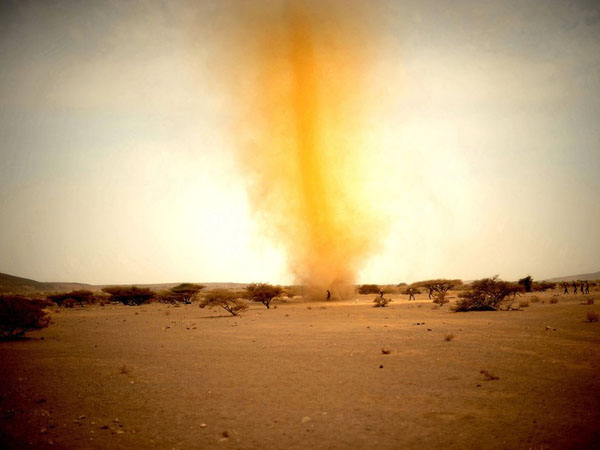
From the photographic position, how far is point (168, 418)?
735 cm

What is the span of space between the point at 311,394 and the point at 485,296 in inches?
995

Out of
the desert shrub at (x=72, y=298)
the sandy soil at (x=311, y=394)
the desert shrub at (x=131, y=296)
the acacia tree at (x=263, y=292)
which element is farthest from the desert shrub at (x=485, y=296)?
the desert shrub at (x=72, y=298)

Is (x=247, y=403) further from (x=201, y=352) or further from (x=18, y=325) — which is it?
(x=18, y=325)

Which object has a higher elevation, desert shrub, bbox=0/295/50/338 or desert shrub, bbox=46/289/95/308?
desert shrub, bbox=0/295/50/338

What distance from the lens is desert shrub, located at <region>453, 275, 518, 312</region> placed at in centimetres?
2845

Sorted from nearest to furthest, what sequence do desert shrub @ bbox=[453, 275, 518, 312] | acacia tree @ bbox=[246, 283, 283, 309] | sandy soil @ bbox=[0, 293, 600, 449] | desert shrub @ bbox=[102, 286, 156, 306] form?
sandy soil @ bbox=[0, 293, 600, 449], desert shrub @ bbox=[453, 275, 518, 312], acacia tree @ bbox=[246, 283, 283, 309], desert shrub @ bbox=[102, 286, 156, 306]

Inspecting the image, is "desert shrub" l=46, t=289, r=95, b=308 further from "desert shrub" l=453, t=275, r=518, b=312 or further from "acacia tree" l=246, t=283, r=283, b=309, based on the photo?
"desert shrub" l=453, t=275, r=518, b=312

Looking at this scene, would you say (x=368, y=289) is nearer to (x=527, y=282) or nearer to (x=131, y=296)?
(x=527, y=282)

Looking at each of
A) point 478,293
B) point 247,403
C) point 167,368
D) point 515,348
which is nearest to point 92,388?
point 167,368

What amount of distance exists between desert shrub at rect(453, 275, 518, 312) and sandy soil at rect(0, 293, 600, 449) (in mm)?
12753

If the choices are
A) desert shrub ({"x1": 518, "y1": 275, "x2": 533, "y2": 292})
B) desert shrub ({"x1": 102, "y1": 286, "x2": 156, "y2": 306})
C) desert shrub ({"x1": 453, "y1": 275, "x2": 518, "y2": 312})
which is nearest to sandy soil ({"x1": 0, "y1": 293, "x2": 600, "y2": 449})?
desert shrub ({"x1": 453, "y1": 275, "x2": 518, "y2": 312})

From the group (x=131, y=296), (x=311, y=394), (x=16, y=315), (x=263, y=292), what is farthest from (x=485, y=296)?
(x=131, y=296)

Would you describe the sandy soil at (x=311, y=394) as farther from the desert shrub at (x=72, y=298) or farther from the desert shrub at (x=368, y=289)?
the desert shrub at (x=368, y=289)

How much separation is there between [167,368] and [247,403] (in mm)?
4605
